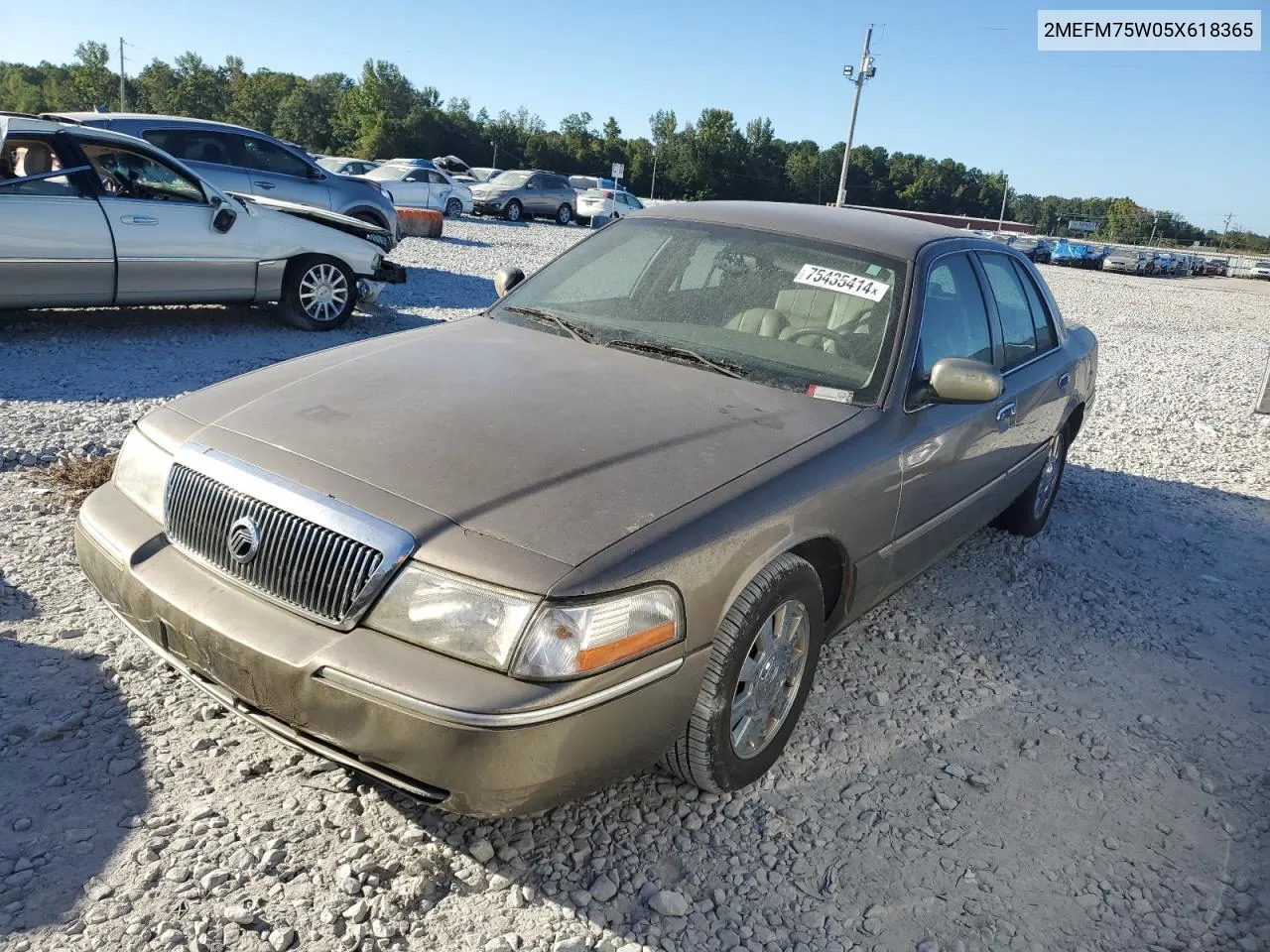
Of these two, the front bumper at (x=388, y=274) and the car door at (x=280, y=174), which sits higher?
the car door at (x=280, y=174)

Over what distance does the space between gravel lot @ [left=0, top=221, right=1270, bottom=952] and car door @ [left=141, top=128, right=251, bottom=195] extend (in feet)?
25.0

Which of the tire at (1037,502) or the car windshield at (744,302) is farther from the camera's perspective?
the tire at (1037,502)

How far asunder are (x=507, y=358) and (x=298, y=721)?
4.83 ft

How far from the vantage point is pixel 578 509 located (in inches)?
92.6

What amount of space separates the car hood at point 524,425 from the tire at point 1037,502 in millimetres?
2359

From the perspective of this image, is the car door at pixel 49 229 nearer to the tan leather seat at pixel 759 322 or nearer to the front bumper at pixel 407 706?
the front bumper at pixel 407 706

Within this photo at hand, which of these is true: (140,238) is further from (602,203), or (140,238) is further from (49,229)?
(602,203)

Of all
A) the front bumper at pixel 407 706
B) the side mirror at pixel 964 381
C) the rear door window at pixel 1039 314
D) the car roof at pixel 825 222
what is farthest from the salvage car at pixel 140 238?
the side mirror at pixel 964 381

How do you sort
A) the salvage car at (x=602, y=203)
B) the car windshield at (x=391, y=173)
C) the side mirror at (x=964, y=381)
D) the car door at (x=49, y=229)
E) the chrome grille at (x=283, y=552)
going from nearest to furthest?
the chrome grille at (x=283, y=552) → the side mirror at (x=964, y=381) → the car door at (x=49, y=229) → the car windshield at (x=391, y=173) → the salvage car at (x=602, y=203)

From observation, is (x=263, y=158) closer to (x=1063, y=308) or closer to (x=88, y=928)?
(x=88, y=928)

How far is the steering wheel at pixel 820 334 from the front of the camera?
135 inches

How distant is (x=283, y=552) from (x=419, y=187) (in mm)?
24451

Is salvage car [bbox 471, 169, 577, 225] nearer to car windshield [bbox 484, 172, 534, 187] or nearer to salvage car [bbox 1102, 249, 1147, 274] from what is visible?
car windshield [bbox 484, 172, 534, 187]

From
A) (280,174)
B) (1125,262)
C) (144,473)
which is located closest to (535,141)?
(1125,262)
